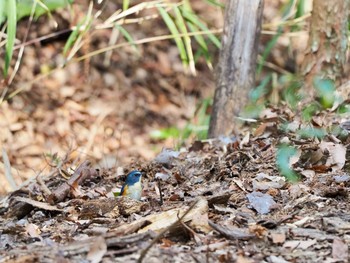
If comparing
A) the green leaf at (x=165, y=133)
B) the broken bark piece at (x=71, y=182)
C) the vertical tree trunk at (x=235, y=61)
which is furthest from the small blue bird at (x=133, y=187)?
the green leaf at (x=165, y=133)

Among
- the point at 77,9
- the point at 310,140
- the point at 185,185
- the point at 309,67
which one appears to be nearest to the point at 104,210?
the point at 185,185

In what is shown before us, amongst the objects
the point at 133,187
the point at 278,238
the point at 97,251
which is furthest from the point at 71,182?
the point at 278,238

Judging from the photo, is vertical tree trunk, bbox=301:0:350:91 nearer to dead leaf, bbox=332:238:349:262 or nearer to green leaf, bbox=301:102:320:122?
green leaf, bbox=301:102:320:122

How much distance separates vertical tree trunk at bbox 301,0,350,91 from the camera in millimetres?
3979

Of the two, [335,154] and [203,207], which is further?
[335,154]

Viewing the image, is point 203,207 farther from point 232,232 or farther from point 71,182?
point 71,182

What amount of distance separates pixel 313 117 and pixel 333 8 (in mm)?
755

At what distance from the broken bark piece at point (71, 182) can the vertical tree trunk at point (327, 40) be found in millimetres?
1374

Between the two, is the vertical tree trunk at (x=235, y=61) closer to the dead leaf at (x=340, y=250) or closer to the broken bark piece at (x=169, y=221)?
the broken bark piece at (x=169, y=221)

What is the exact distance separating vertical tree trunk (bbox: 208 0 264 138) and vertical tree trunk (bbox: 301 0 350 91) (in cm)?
33

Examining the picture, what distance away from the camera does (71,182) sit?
3.20m

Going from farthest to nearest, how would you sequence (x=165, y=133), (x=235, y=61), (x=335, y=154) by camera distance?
(x=165, y=133)
(x=235, y=61)
(x=335, y=154)

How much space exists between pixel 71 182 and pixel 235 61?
129 centimetres

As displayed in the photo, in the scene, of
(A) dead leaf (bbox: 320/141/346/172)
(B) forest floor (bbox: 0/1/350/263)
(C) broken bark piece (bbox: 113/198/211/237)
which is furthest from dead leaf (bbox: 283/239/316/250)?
(A) dead leaf (bbox: 320/141/346/172)
